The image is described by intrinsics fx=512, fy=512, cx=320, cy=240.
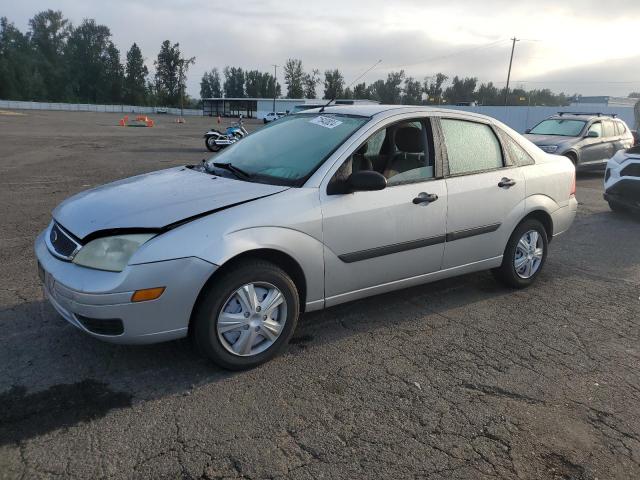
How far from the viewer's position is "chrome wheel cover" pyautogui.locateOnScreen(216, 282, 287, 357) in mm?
3186

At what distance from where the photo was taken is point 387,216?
3.78 m

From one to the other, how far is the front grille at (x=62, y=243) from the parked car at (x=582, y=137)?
12.0 metres

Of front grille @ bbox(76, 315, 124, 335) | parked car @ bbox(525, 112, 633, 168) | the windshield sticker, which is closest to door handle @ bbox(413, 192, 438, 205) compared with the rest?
the windshield sticker

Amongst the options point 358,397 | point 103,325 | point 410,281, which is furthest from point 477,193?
point 103,325

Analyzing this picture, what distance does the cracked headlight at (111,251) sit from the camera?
116 inches

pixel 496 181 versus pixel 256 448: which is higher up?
pixel 496 181

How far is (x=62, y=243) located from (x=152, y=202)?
632 mm

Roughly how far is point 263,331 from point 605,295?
11.7 feet

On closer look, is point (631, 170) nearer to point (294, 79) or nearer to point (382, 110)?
point (382, 110)

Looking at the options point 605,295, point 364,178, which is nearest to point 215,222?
point 364,178

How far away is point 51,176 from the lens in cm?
1127

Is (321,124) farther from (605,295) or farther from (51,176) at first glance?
(51,176)

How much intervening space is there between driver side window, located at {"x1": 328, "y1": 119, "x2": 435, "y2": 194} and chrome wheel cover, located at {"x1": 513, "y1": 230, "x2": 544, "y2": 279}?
1.39 metres

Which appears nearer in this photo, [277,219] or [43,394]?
[43,394]
